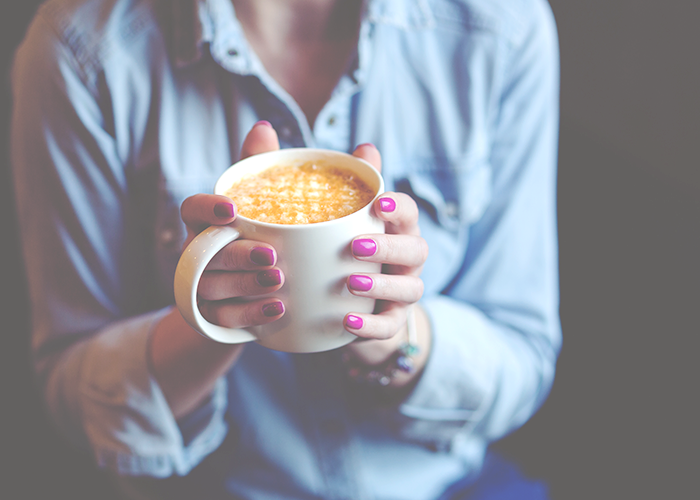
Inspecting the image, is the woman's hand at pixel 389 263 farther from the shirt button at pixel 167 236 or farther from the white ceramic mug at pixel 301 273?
the shirt button at pixel 167 236

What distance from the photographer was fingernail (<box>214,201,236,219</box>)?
471 mm

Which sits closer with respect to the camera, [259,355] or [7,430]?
[259,355]

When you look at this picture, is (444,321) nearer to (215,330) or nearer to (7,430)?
(215,330)

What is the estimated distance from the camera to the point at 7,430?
147 centimetres

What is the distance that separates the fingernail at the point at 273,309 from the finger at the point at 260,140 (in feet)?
0.82

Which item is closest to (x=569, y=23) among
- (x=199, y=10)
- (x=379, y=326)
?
(x=199, y=10)

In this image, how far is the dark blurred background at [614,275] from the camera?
1.09m

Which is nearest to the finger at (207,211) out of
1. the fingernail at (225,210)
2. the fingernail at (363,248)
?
the fingernail at (225,210)

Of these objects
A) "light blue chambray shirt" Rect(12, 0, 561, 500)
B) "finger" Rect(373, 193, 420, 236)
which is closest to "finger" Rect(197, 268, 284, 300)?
"finger" Rect(373, 193, 420, 236)

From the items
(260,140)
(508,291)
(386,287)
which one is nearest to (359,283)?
(386,287)

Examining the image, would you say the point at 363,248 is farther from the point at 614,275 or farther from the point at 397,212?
A: the point at 614,275

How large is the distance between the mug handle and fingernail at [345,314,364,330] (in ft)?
0.48

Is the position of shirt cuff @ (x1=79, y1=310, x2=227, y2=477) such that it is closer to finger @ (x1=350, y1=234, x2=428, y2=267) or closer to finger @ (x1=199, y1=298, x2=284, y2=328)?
finger @ (x1=199, y1=298, x2=284, y2=328)

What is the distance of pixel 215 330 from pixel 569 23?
135cm
